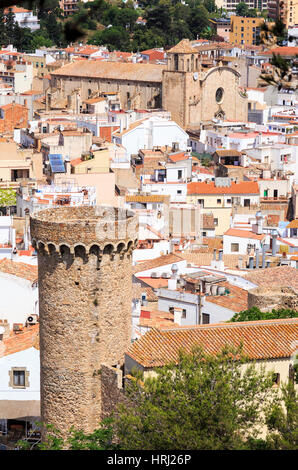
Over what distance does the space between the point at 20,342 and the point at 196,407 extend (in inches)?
326

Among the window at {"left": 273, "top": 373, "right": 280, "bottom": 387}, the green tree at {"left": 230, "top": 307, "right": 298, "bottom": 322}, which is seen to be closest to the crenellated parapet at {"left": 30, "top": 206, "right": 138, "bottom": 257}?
the window at {"left": 273, "top": 373, "right": 280, "bottom": 387}

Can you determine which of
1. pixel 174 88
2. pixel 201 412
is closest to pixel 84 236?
pixel 201 412

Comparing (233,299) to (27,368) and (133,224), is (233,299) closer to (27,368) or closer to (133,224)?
(27,368)

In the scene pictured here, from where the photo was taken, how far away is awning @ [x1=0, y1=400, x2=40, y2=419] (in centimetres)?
2436

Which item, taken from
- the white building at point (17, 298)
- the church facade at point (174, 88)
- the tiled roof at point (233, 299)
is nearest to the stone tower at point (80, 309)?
the white building at point (17, 298)

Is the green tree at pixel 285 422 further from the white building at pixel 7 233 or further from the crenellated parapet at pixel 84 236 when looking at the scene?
the white building at pixel 7 233

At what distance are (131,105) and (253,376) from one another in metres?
71.1

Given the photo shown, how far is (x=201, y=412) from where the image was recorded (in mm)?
18125

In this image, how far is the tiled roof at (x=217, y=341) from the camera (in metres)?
20.3
